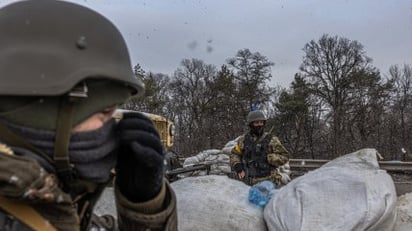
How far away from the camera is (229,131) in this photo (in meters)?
25.1

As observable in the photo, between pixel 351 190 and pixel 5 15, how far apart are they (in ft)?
6.44

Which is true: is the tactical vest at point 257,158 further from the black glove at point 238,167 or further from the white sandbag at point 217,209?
the white sandbag at point 217,209

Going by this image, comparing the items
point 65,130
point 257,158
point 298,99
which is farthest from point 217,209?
point 298,99

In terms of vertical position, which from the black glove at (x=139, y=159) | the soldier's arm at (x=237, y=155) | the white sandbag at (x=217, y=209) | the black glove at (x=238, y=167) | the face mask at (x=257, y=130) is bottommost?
the white sandbag at (x=217, y=209)

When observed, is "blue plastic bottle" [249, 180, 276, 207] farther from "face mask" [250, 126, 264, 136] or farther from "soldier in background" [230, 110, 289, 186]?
"face mask" [250, 126, 264, 136]

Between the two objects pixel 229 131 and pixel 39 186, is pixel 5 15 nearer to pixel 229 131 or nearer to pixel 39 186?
pixel 39 186

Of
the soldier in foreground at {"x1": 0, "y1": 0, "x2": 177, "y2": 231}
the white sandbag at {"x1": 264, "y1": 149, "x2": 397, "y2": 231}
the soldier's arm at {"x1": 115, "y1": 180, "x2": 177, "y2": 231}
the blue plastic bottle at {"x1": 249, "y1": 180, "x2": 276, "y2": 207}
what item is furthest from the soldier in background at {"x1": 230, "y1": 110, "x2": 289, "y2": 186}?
the soldier in foreground at {"x1": 0, "y1": 0, "x2": 177, "y2": 231}

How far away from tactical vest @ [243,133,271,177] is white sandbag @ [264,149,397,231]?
2.05 metres

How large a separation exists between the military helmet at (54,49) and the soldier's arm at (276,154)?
149 inches

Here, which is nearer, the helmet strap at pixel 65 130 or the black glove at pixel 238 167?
the helmet strap at pixel 65 130

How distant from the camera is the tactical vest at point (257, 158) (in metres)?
4.70

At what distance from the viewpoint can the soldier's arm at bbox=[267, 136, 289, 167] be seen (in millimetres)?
4582

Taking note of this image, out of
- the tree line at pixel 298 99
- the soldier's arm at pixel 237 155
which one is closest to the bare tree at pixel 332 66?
the tree line at pixel 298 99

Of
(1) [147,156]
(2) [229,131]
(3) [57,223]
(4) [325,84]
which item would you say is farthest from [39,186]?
(4) [325,84]
